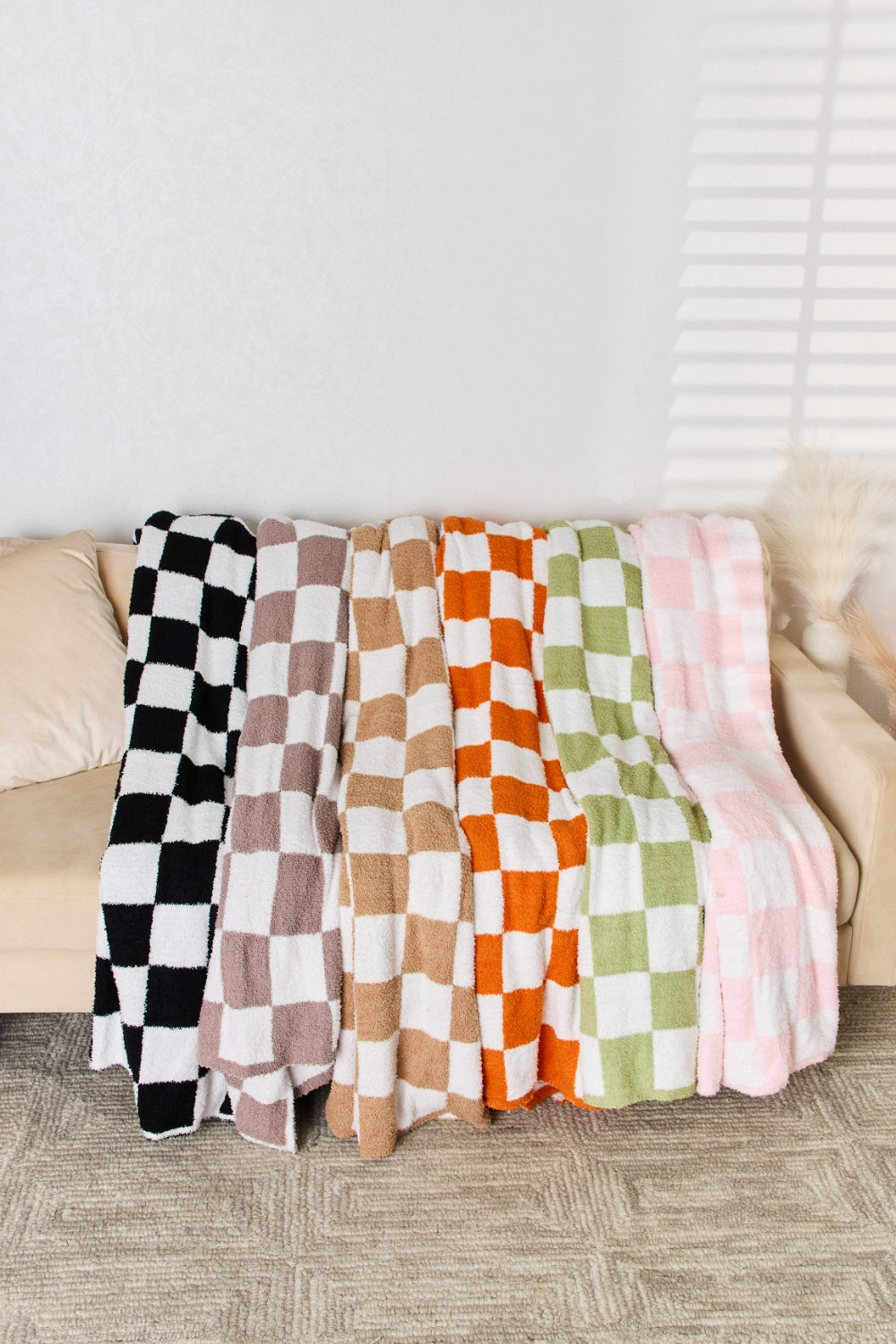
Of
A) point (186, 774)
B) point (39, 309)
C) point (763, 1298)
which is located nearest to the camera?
point (763, 1298)

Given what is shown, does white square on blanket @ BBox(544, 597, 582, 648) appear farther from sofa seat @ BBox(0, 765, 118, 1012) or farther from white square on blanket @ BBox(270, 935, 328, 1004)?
sofa seat @ BBox(0, 765, 118, 1012)

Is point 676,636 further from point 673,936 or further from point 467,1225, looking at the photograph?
point 467,1225

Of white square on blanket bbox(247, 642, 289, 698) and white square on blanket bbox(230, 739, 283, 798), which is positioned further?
white square on blanket bbox(247, 642, 289, 698)

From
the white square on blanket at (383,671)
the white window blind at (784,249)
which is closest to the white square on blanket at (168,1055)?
the white square on blanket at (383,671)

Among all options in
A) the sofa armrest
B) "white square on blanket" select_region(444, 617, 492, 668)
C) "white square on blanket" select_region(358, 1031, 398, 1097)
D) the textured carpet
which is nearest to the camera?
the textured carpet

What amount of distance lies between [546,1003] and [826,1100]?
50 cm

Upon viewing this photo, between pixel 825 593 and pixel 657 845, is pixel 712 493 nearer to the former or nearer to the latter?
pixel 825 593

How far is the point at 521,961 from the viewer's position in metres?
1.60

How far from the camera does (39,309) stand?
210cm

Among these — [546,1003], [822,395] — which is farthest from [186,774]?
[822,395]

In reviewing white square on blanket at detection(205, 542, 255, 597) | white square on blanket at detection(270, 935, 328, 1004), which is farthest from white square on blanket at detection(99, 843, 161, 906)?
white square on blanket at detection(205, 542, 255, 597)

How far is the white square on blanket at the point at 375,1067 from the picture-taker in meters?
1.56

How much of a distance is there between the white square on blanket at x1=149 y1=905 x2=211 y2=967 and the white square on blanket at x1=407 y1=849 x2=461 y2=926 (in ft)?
1.06

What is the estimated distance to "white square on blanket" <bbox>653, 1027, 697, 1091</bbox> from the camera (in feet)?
5.30
